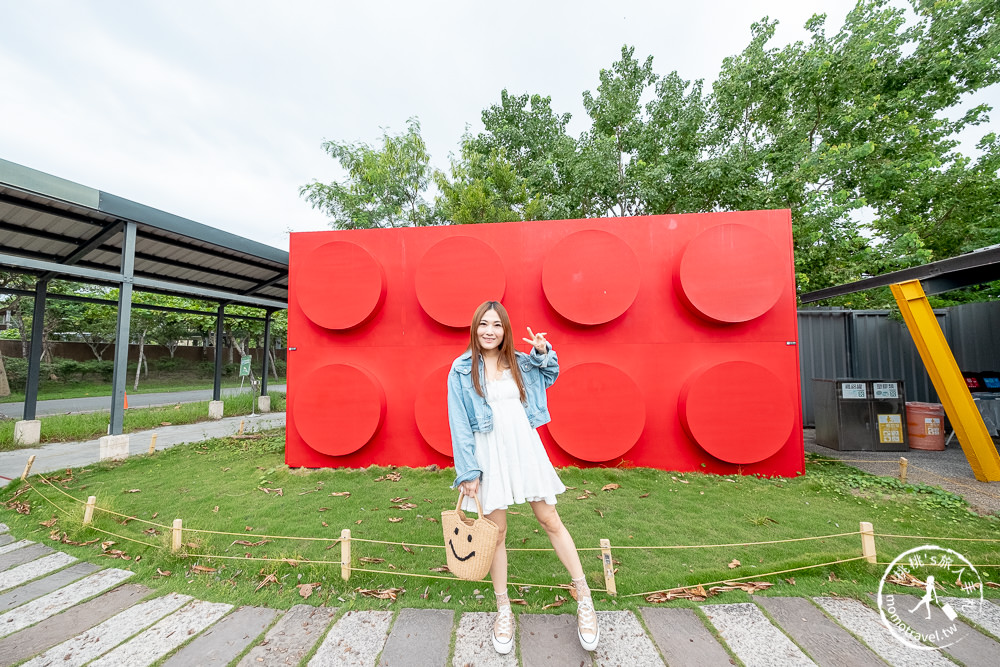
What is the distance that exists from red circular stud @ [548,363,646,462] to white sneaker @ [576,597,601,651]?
2862mm

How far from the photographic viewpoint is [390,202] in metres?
16.6

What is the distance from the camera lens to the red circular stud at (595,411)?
4.71 meters

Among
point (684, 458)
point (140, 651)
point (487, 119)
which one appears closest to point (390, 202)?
point (487, 119)

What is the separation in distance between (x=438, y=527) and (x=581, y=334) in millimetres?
2859

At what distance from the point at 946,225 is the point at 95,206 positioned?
17.2 metres

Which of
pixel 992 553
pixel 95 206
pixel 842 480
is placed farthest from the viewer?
pixel 95 206

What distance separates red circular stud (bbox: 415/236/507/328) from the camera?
491cm

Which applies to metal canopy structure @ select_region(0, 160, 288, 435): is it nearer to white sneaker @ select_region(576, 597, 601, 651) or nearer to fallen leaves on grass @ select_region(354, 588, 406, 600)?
fallen leaves on grass @ select_region(354, 588, 406, 600)

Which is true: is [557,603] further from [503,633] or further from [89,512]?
[89,512]

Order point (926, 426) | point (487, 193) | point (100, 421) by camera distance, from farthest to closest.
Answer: point (487, 193) < point (100, 421) < point (926, 426)

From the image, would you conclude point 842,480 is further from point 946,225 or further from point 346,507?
point 946,225

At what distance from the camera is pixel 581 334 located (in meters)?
5.02

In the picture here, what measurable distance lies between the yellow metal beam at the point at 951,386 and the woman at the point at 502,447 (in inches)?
205

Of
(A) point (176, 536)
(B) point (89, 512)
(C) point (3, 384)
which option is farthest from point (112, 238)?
(C) point (3, 384)
